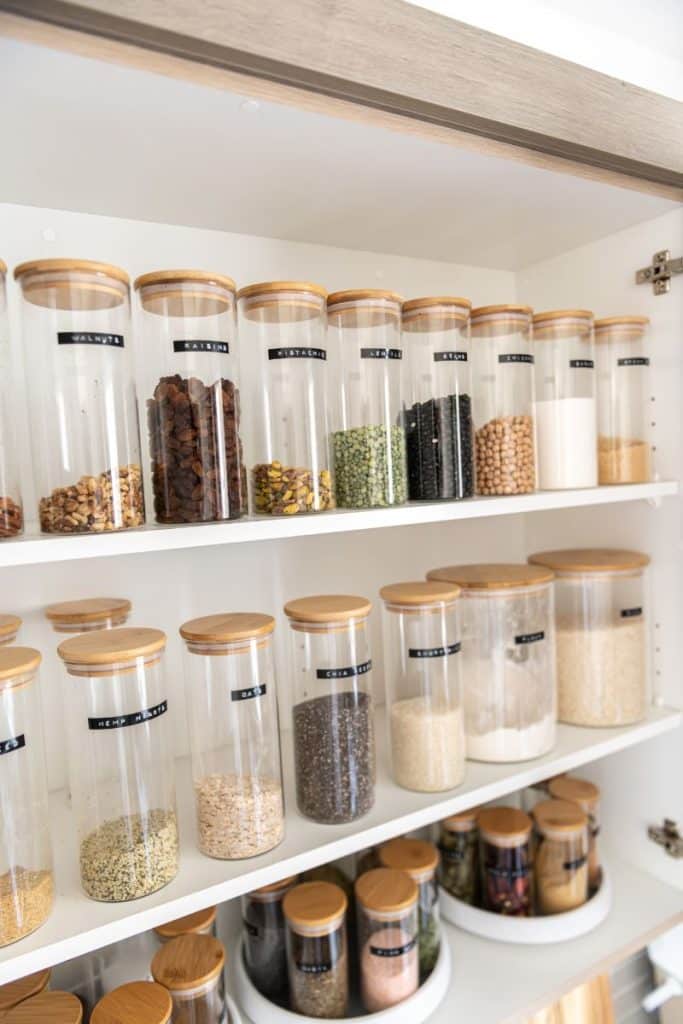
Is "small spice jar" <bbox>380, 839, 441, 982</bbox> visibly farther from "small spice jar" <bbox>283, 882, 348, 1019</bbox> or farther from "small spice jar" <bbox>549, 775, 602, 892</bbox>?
"small spice jar" <bbox>549, 775, 602, 892</bbox>

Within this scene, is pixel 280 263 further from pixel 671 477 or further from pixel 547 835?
pixel 547 835

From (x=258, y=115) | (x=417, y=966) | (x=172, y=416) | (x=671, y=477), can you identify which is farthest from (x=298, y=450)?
(x=417, y=966)

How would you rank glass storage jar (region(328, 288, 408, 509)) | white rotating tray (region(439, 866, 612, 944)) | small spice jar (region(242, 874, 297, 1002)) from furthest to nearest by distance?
white rotating tray (region(439, 866, 612, 944)), small spice jar (region(242, 874, 297, 1002)), glass storage jar (region(328, 288, 408, 509))

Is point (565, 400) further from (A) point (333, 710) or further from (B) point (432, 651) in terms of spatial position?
(A) point (333, 710)

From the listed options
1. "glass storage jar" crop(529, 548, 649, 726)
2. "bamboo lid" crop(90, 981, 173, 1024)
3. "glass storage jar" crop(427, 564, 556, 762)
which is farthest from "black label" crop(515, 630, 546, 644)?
"bamboo lid" crop(90, 981, 173, 1024)

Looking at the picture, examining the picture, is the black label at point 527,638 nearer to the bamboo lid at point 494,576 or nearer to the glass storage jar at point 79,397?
the bamboo lid at point 494,576

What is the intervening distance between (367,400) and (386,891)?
756 mm

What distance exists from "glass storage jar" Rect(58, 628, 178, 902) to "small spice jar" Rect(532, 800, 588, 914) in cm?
73

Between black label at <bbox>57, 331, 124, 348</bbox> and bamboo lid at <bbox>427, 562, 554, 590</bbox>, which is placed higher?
black label at <bbox>57, 331, 124, 348</bbox>

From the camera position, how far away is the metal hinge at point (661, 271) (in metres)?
1.23

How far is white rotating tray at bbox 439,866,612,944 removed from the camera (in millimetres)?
1220

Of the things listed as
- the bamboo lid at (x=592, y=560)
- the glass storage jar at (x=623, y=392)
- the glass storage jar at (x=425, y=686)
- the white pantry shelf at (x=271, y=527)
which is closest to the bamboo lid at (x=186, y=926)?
the glass storage jar at (x=425, y=686)

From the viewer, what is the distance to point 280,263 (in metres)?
1.24

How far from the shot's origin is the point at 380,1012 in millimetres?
1037
